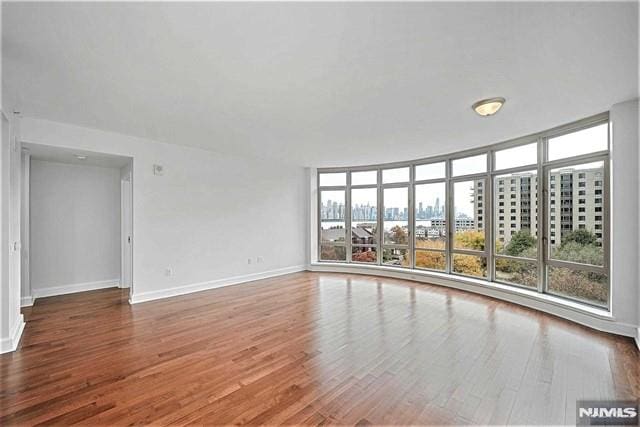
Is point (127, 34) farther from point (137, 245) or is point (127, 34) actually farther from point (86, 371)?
point (137, 245)

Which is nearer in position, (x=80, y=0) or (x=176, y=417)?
(x=80, y=0)

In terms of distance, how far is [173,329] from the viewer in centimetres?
365

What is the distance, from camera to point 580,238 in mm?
4008

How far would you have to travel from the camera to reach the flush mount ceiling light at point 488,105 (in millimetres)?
3133

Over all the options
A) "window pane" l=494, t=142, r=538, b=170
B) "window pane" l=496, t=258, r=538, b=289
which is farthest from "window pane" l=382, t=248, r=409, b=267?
"window pane" l=494, t=142, r=538, b=170

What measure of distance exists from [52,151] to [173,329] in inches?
128

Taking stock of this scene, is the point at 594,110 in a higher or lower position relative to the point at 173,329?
higher

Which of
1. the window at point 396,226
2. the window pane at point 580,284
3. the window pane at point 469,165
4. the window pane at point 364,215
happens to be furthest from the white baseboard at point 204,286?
the window pane at point 580,284

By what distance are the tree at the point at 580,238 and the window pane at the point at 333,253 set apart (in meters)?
4.44

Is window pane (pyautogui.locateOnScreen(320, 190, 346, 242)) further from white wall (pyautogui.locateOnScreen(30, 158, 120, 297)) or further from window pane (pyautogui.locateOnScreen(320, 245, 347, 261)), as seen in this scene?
white wall (pyautogui.locateOnScreen(30, 158, 120, 297))

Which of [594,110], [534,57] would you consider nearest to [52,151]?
[534,57]

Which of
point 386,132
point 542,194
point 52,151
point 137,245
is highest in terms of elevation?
point 386,132

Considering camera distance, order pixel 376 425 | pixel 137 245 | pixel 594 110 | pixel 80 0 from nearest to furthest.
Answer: pixel 80 0
pixel 376 425
pixel 594 110
pixel 137 245

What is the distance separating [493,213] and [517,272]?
1.07 meters
